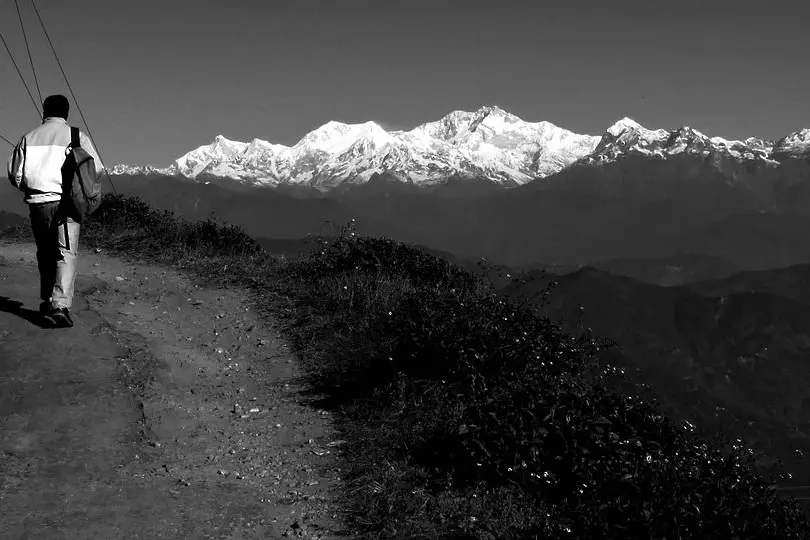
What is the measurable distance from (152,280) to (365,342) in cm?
503

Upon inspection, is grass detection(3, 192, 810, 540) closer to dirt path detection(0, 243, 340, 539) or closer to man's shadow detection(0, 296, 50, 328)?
dirt path detection(0, 243, 340, 539)

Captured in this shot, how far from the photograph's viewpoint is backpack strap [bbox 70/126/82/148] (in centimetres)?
762

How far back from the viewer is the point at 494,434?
6109mm

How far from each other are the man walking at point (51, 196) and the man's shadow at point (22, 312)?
0.11 meters

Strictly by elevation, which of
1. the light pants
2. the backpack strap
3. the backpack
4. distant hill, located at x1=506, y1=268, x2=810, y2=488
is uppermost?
the backpack strap

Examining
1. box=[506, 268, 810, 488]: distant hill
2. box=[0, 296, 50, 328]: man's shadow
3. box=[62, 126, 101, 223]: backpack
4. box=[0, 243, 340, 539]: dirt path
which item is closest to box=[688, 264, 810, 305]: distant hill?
box=[506, 268, 810, 488]: distant hill

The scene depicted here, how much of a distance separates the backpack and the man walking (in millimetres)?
65

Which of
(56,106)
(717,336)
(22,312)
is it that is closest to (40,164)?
(56,106)

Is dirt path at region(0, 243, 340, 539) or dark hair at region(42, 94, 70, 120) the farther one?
dark hair at region(42, 94, 70, 120)

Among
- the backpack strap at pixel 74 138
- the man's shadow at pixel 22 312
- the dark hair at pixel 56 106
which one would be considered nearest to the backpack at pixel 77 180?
the backpack strap at pixel 74 138

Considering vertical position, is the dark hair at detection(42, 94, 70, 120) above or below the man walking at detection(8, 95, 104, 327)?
above

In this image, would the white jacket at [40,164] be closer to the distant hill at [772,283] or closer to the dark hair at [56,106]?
the dark hair at [56,106]

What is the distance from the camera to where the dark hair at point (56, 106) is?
7.76 m

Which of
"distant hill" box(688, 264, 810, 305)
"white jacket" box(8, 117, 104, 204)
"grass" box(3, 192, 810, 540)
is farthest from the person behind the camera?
"distant hill" box(688, 264, 810, 305)
